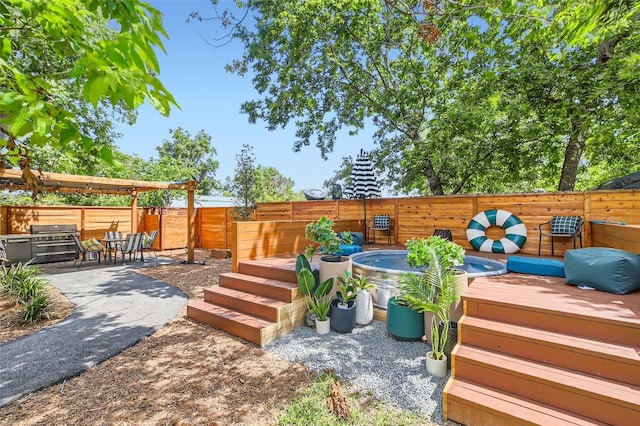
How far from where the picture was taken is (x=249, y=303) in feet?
12.8

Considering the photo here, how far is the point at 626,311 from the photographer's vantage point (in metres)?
2.33

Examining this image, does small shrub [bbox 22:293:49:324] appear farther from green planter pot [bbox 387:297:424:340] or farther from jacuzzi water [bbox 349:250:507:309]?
green planter pot [bbox 387:297:424:340]

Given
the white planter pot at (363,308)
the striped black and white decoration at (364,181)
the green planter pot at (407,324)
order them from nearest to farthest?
the green planter pot at (407,324)
the white planter pot at (363,308)
the striped black and white decoration at (364,181)

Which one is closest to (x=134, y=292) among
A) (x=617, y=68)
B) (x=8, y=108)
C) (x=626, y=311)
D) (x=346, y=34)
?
(x=8, y=108)

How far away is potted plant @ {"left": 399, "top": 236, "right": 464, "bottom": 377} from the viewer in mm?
2803

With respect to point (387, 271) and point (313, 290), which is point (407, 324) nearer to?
point (387, 271)

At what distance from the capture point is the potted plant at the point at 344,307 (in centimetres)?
366

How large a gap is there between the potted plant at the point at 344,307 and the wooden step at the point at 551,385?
56.2 inches

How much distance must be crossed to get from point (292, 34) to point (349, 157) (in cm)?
637

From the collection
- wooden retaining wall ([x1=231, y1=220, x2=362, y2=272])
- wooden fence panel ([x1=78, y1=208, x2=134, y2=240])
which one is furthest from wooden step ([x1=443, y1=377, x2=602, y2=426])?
wooden fence panel ([x1=78, y1=208, x2=134, y2=240])

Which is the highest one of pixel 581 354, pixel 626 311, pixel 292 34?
pixel 292 34

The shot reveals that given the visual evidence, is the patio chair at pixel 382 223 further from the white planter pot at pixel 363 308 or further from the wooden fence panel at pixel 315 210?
the white planter pot at pixel 363 308

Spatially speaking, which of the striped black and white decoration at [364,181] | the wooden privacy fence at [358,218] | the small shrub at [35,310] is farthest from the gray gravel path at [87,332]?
the striped black and white decoration at [364,181]

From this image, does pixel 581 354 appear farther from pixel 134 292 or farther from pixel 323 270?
pixel 134 292
